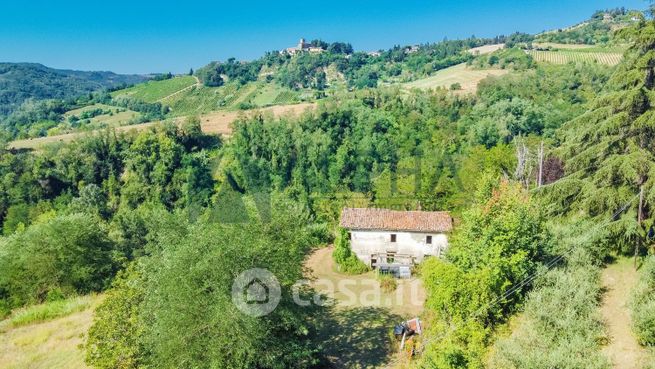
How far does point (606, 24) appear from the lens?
141 metres

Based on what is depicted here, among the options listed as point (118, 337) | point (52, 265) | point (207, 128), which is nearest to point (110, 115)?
point (207, 128)

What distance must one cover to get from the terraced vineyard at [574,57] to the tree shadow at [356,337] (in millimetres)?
85853

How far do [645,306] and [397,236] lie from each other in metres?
19.2

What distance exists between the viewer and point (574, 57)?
314 feet

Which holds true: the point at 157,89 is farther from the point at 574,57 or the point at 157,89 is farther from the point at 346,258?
the point at 346,258

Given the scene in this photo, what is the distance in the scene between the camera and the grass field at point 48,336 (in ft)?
67.2

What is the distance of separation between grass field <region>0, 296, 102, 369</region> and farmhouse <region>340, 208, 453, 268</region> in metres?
18.2

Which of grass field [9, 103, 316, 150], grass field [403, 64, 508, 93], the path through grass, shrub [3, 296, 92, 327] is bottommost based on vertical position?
shrub [3, 296, 92, 327]

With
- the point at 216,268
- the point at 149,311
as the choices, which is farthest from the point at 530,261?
the point at 149,311

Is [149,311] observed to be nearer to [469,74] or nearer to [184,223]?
[184,223]

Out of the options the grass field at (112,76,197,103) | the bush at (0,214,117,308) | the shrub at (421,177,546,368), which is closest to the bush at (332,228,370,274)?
the shrub at (421,177,546,368)

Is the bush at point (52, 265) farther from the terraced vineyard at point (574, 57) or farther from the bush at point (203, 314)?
the terraced vineyard at point (574, 57)

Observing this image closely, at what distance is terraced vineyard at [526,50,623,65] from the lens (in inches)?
3516

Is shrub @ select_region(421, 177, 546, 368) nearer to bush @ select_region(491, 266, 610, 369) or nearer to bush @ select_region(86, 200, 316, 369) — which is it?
bush @ select_region(491, 266, 610, 369)
